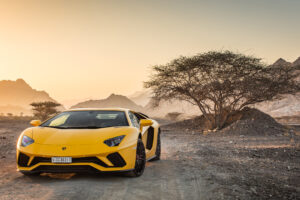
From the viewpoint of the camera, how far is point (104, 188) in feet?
17.0

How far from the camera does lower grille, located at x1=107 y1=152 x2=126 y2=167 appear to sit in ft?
18.4

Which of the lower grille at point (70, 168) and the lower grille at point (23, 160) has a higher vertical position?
the lower grille at point (23, 160)

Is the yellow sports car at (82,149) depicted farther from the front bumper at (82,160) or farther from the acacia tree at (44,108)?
the acacia tree at (44,108)

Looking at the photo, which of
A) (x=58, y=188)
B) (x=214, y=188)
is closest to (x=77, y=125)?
(x=58, y=188)

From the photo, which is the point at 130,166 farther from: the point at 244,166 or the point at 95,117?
the point at 244,166

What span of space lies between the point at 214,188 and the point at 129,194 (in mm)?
1533

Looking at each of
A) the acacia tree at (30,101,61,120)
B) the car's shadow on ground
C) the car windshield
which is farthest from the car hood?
the acacia tree at (30,101,61,120)

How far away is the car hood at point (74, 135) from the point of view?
578 centimetres

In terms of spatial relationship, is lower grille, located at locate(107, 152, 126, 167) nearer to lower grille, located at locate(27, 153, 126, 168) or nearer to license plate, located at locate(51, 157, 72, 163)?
lower grille, located at locate(27, 153, 126, 168)

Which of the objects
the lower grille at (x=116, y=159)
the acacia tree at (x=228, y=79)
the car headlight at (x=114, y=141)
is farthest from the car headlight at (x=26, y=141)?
the acacia tree at (x=228, y=79)

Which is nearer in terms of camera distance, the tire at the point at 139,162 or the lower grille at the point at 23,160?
the lower grille at the point at 23,160

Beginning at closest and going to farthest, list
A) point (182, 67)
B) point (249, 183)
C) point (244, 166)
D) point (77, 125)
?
point (249, 183) < point (77, 125) < point (244, 166) < point (182, 67)

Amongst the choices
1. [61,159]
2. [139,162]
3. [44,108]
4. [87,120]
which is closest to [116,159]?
[139,162]

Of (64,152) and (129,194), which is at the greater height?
(64,152)
